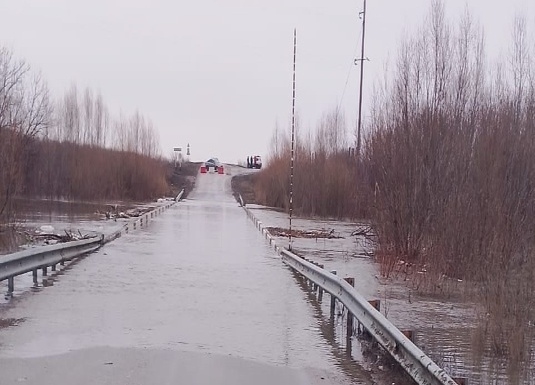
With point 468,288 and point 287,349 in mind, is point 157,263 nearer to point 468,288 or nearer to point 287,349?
point 468,288

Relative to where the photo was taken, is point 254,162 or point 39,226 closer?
point 39,226

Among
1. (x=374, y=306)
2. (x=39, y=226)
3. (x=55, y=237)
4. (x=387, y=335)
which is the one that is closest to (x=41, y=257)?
(x=374, y=306)

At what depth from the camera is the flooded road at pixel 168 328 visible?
316 inches

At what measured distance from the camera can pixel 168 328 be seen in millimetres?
10461

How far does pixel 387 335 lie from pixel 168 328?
339 cm

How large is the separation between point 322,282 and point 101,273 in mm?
5501

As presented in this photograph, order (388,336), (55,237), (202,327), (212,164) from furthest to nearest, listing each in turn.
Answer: (212,164) < (55,237) < (202,327) < (388,336)

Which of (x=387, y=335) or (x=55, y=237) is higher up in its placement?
(x=55, y=237)

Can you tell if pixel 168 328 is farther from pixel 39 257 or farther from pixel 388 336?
pixel 39 257

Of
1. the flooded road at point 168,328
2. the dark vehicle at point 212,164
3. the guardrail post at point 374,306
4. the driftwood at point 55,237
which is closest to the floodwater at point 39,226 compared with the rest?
the driftwood at point 55,237

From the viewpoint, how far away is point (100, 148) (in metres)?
65.4

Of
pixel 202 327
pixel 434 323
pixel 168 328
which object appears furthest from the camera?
pixel 434 323

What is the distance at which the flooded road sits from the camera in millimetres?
8031

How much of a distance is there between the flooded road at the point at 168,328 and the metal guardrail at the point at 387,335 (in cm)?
50
